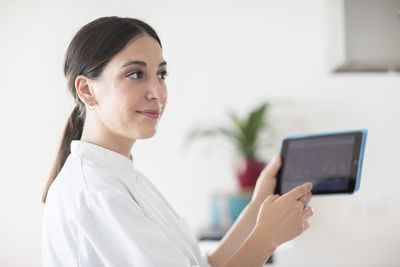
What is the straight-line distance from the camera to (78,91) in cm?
99

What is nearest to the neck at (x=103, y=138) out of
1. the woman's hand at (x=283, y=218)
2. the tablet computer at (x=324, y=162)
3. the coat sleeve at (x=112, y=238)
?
the coat sleeve at (x=112, y=238)

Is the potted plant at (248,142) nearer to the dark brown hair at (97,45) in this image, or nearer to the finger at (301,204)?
the finger at (301,204)

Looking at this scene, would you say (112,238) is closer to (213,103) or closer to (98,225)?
(98,225)

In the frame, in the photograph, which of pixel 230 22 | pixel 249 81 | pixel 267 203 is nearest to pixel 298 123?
pixel 249 81

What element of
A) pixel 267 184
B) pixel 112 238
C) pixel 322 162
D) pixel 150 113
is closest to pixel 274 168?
pixel 267 184

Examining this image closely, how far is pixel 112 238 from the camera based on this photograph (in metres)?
0.79

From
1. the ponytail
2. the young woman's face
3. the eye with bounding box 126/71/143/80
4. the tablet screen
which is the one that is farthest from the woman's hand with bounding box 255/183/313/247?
the ponytail

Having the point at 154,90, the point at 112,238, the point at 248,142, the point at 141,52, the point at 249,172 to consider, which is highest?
the point at 141,52

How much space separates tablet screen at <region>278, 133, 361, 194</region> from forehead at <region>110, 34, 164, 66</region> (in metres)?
0.59

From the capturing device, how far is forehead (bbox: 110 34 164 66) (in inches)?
36.8

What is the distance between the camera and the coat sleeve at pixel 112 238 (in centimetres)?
78

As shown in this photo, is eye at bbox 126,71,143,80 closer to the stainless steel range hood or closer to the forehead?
the forehead

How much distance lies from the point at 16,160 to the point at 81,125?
1780 mm

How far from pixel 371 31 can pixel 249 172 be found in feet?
4.57
